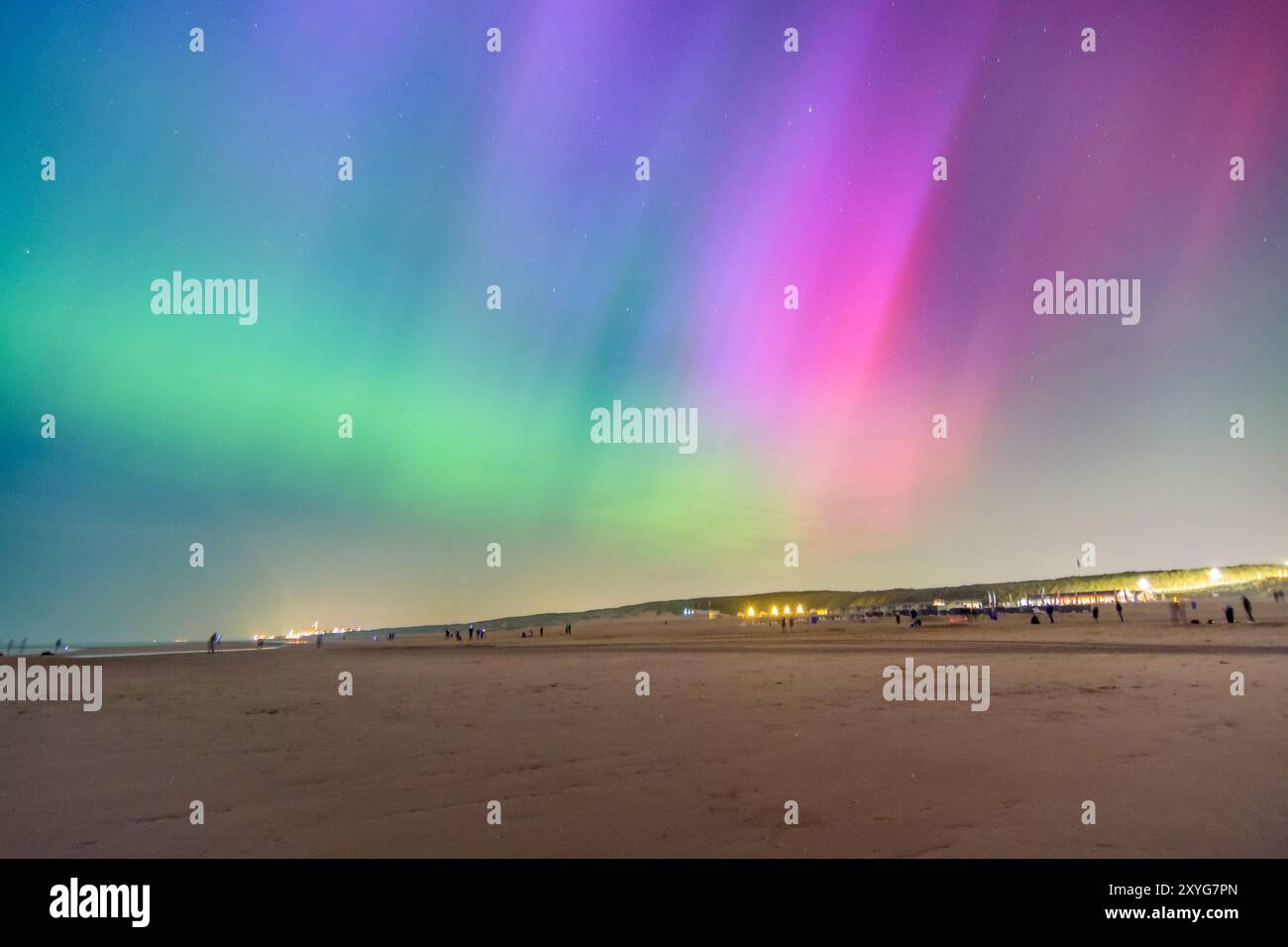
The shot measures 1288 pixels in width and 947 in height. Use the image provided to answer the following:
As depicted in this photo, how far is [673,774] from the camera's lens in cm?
887

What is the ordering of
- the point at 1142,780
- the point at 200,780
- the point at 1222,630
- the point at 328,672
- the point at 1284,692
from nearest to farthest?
the point at 1142,780 → the point at 200,780 → the point at 1284,692 → the point at 328,672 → the point at 1222,630

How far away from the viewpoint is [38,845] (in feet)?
22.4

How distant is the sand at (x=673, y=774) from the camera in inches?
254

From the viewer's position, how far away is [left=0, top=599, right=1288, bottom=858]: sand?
21.2 ft

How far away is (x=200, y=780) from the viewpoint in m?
9.27
